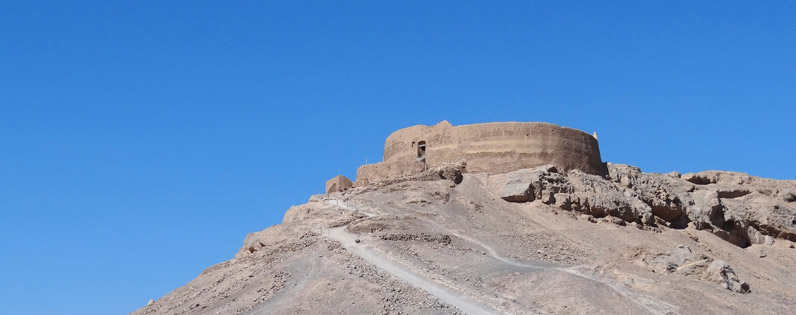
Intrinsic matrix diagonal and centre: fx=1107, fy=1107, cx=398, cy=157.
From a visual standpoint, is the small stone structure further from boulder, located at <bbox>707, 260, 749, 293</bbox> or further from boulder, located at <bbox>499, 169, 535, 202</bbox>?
boulder, located at <bbox>707, 260, 749, 293</bbox>

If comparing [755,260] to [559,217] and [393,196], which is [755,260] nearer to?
[559,217]

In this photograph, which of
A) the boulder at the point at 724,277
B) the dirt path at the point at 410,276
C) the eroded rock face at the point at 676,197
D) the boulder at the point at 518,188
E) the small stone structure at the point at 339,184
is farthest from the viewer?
the small stone structure at the point at 339,184

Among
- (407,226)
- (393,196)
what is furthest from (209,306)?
(393,196)

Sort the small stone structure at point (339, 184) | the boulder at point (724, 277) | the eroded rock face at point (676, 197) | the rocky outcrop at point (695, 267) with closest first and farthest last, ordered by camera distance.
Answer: the boulder at point (724, 277) < the rocky outcrop at point (695, 267) < the eroded rock face at point (676, 197) < the small stone structure at point (339, 184)

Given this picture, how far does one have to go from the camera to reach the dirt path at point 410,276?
28.5 metres

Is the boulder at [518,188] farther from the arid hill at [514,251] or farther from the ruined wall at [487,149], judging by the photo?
the ruined wall at [487,149]

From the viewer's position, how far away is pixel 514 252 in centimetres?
3388

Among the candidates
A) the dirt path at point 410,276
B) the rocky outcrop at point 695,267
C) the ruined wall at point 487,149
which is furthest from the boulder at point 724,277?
the ruined wall at point 487,149

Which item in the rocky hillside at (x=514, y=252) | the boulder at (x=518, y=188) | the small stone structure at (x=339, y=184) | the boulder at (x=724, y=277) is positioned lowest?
the boulder at (x=724, y=277)

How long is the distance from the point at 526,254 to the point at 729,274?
598cm

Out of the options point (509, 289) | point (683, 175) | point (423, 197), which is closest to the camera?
point (509, 289)

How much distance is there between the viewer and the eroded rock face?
39781mm

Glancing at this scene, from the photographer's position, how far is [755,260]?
4072 cm

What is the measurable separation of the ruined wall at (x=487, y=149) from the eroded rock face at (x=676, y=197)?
0.87 meters
